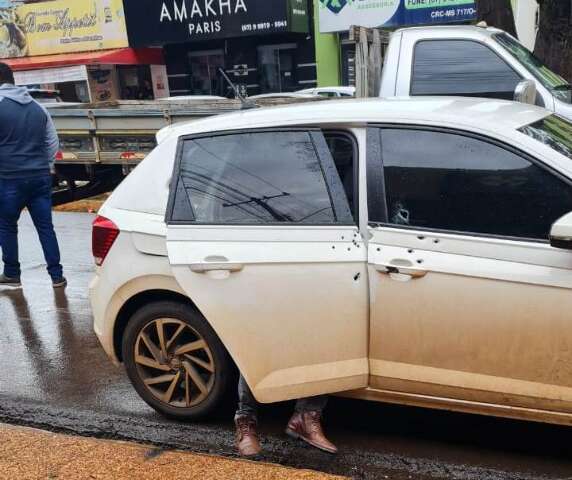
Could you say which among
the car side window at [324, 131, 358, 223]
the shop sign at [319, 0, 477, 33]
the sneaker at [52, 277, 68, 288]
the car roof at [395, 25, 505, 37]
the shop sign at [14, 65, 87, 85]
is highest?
the shop sign at [319, 0, 477, 33]

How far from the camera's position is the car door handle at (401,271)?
2.90m

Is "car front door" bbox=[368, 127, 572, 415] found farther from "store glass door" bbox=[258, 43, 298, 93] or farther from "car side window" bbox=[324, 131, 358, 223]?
"store glass door" bbox=[258, 43, 298, 93]

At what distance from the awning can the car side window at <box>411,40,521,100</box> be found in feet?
57.3

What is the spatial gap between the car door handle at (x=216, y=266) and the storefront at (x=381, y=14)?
14.8m

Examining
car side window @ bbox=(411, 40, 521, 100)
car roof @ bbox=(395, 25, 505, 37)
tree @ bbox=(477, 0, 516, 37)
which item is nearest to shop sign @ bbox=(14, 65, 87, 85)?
tree @ bbox=(477, 0, 516, 37)

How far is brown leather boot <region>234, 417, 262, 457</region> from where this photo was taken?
129 inches

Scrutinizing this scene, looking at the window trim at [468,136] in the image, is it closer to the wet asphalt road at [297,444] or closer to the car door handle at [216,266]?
the car door handle at [216,266]

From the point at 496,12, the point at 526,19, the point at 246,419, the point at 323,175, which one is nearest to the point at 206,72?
the point at 526,19

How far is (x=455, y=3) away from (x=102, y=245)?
54.0 feet

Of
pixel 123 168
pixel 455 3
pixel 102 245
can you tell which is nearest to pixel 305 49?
pixel 455 3

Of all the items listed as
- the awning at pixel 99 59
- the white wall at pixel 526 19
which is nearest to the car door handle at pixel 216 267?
the white wall at pixel 526 19

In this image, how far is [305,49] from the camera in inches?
810

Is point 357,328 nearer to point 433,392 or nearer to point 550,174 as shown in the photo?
point 433,392

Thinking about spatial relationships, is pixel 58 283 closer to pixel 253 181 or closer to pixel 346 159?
pixel 253 181
